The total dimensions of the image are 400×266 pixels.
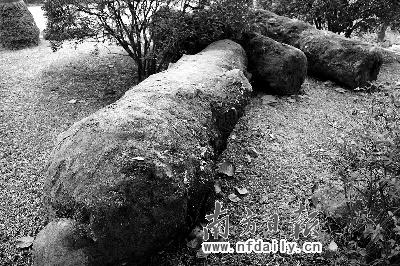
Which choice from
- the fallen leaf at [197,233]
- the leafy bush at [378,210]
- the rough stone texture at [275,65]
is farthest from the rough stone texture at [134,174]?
the rough stone texture at [275,65]

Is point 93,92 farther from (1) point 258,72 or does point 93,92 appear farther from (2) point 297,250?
(2) point 297,250

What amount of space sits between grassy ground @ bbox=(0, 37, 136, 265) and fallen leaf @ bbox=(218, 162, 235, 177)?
1.51m

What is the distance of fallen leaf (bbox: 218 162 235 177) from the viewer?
313 centimetres

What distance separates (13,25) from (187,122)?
551 cm

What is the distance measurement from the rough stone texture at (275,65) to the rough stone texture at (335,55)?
449 millimetres

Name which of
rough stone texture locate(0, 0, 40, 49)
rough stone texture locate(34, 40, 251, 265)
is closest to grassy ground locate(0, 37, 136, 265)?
rough stone texture locate(0, 0, 40, 49)

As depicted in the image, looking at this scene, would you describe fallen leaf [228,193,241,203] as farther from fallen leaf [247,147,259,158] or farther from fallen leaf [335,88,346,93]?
fallen leaf [335,88,346,93]

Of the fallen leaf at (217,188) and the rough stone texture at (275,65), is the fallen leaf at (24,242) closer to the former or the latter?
the fallen leaf at (217,188)

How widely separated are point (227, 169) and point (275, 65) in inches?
84.9

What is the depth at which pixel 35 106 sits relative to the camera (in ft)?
13.9

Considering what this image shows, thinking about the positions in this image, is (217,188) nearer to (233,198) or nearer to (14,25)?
(233,198)

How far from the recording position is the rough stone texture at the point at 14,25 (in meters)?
6.31

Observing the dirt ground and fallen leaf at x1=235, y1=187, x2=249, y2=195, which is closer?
the dirt ground

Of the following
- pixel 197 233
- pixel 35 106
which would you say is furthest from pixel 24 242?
pixel 35 106
